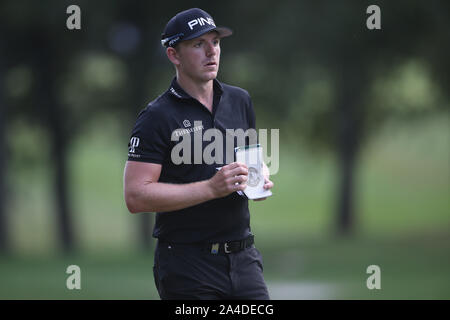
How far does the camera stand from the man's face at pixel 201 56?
4.69 meters

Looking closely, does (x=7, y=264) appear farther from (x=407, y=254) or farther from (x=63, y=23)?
(x=407, y=254)

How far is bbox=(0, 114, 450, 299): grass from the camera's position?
13.1 m

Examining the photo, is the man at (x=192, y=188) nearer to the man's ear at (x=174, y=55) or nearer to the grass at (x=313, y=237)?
the man's ear at (x=174, y=55)

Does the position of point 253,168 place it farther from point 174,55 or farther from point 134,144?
point 174,55

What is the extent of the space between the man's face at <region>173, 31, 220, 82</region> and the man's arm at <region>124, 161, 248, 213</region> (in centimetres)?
68

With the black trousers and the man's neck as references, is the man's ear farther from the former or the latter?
the black trousers

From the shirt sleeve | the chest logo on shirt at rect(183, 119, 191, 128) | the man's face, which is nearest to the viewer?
the shirt sleeve

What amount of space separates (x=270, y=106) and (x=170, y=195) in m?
12.5

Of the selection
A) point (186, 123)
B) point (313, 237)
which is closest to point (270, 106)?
point (313, 237)

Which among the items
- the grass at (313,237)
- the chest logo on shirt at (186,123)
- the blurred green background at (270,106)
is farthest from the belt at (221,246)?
the blurred green background at (270,106)

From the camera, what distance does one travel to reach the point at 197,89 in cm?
479

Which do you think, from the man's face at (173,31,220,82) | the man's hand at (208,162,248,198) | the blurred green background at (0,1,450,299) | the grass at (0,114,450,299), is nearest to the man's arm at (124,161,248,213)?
the man's hand at (208,162,248,198)

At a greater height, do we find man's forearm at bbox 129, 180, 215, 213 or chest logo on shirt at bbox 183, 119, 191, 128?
chest logo on shirt at bbox 183, 119, 191, 128

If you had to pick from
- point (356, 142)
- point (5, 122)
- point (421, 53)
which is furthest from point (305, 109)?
point (5, 122)
